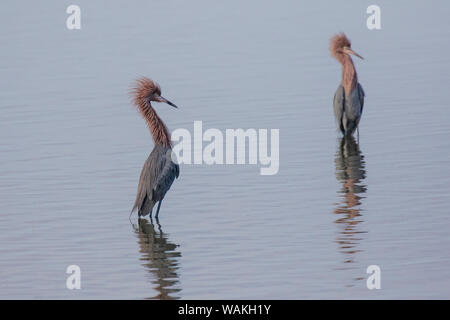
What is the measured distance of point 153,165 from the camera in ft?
47.6

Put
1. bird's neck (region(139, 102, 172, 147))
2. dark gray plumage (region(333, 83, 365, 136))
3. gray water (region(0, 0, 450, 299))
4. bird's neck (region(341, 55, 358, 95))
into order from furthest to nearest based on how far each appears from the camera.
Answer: bird's neck (region(341, 55, 358, 95)), dark gray plumage (region(333, 83, 365, 136)), bird's neck (region(139, 102, 172, 147)), gray water (region(0, 0, 450, 299))

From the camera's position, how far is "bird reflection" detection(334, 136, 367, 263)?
42.0 feet

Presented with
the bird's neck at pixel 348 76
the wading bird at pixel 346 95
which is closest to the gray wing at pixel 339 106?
the wading bird at pixel 346 95

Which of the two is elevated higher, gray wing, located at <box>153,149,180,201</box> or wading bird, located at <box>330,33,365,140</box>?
wading bird, located at <box>330,33,365,140</box>

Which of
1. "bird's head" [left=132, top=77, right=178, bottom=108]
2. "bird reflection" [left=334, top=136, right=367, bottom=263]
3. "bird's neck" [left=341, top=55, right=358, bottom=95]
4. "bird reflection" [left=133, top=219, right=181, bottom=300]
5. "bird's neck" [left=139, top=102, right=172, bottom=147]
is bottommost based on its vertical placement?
"bird reflection" [left=133, top=219, right=181, bottom=300]

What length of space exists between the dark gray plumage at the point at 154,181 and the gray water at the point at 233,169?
28cm

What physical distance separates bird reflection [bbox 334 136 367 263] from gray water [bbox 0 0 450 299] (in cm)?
4

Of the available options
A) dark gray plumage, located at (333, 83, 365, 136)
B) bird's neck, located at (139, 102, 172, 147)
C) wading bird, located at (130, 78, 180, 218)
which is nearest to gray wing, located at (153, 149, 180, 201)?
wading bird, located at (130, 78, 180, 218)

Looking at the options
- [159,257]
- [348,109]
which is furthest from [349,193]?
[348,109]

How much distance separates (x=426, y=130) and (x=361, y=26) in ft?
39.4

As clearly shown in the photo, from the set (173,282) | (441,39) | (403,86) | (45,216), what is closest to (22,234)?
(45,216)

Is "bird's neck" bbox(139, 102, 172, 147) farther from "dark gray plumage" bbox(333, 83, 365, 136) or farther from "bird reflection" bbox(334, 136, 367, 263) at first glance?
"dark gray plumage" bbox(333, 83, 365, 136)

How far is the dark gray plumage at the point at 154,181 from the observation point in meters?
14.2

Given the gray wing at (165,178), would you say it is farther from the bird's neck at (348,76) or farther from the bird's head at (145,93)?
the bird's neck at (348,76)
